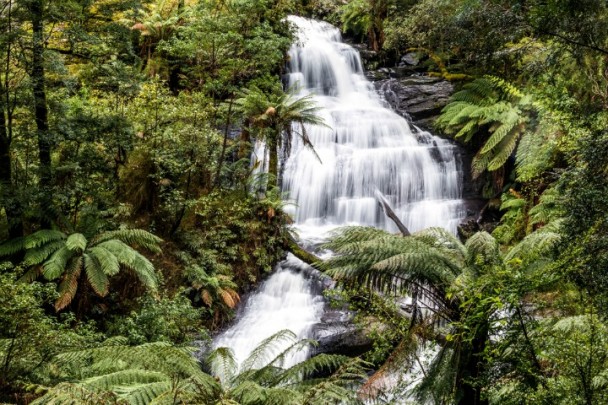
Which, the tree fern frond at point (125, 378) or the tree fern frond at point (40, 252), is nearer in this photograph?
the tree fern frond at point (125, 378)

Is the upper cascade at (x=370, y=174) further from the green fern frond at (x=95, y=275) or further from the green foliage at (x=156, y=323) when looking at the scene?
the green fern frond at (x=95, y=275)

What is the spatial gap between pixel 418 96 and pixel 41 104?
1223cm

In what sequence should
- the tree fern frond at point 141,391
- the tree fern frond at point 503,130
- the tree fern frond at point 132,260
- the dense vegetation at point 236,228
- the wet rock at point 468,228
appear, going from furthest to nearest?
the tree fern frond at point 503,130 → the wet rock at point 468,228 → the tree fern frond at point 132,260 → the dense vegetation at point 236,228 → the tree fern frond at point 141,391

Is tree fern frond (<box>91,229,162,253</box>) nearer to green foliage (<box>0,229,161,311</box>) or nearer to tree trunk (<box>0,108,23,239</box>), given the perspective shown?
green foliage (<box>0,229,161,311</box>)

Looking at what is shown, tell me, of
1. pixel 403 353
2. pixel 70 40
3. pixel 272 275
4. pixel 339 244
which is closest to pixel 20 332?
pixel 339 244

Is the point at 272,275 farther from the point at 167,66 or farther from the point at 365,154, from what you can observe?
the point at 167,66

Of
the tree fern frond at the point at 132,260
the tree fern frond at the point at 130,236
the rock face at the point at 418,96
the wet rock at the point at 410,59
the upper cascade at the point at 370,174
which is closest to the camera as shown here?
the tree fern frond at the point at 132,260

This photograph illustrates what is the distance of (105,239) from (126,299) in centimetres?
114

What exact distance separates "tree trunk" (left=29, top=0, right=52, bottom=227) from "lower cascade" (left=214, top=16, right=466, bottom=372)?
4319mm

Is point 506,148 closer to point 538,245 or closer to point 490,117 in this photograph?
point 490,117

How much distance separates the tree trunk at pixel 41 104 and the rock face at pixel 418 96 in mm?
11323

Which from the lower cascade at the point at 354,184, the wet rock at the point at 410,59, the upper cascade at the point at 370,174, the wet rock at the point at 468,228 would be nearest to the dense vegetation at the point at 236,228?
the lower cascade at the point at 354,184

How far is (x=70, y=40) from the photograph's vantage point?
726 centimetres

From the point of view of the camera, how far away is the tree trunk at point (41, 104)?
6.77 m
